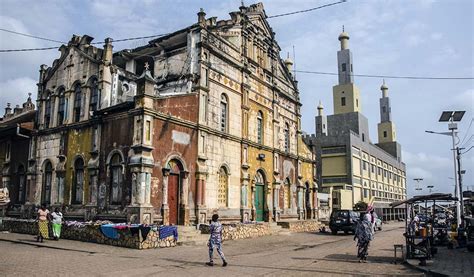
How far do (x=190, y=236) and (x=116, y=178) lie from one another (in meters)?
4.85

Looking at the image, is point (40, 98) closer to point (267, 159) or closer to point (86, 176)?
point (86, 176)

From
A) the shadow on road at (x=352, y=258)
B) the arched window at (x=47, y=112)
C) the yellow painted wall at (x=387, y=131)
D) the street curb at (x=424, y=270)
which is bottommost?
the shadow on road at (x=352, y=258)

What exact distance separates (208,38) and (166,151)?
7.71 meters

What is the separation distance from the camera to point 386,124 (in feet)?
277

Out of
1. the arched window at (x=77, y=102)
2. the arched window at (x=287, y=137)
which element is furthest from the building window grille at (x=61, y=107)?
the arched window at (x=287, y=137)

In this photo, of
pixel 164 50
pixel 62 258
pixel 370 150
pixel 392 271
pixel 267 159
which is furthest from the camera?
pixel 370 150

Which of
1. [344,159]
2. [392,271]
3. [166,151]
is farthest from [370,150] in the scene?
[392,271]

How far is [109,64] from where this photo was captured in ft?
75.9

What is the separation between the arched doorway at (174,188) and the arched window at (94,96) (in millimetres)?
5947

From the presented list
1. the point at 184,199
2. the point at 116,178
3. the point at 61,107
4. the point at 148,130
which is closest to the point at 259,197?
the point at 184,199

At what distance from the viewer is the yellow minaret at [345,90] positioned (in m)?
65.8

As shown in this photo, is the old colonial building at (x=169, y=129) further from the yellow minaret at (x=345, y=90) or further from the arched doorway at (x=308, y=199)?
the yellow minaret at (x=345, y=90)

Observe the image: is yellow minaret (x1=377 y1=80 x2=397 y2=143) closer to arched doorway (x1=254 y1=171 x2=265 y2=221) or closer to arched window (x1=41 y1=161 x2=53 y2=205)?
arched doorway (x1=254 y1=171 x2=265 y2=221)

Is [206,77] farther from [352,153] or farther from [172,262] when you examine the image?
[352,153]
